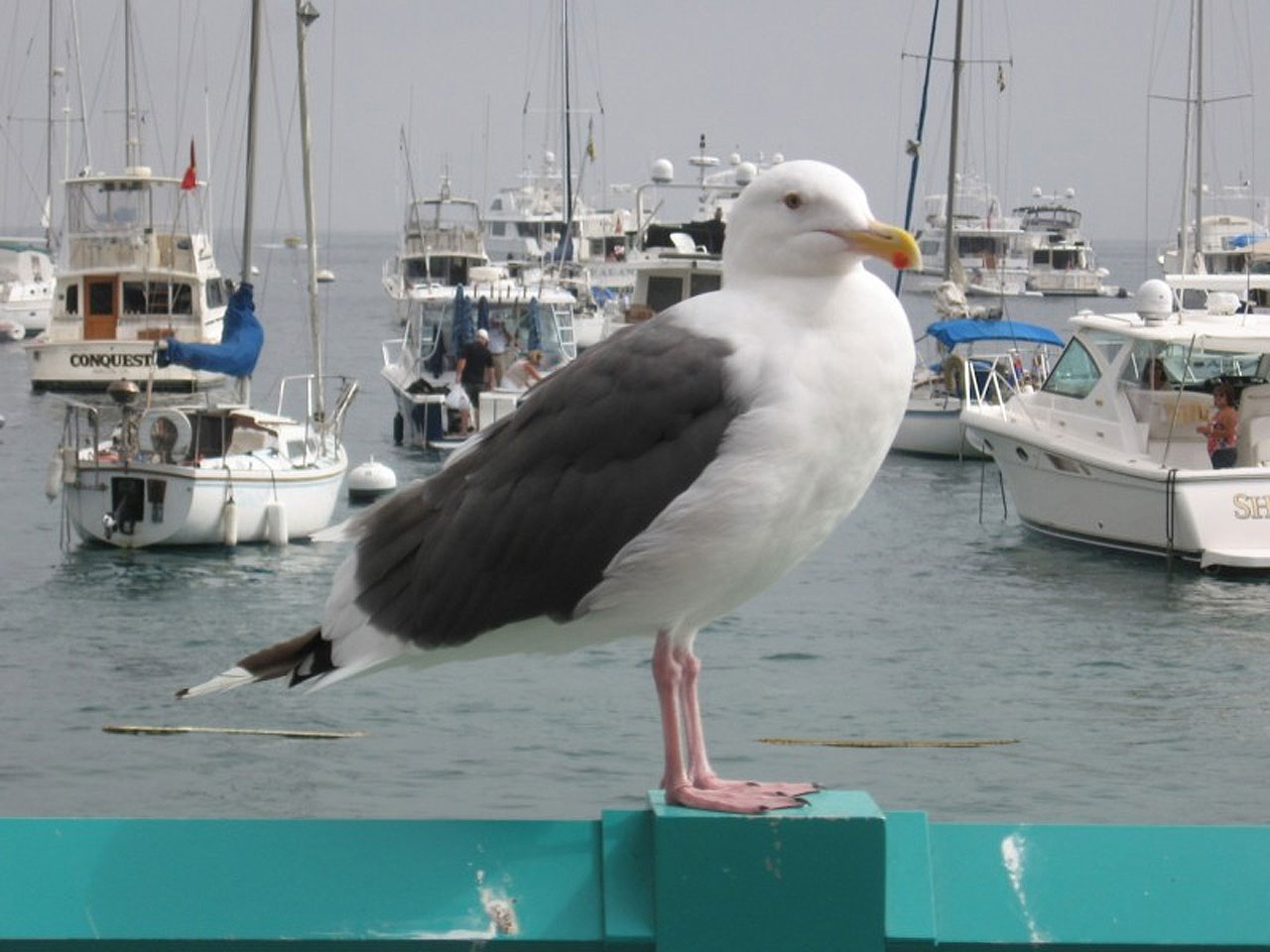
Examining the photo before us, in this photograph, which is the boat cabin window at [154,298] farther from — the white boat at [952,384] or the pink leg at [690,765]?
the pink leg at [690,765]

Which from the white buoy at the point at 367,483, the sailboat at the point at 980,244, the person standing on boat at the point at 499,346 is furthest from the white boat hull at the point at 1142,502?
the sailboat at the point at 980,244

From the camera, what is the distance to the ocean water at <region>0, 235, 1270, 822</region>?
46.2ft

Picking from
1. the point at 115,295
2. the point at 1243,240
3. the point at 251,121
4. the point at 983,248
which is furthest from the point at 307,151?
the point at 983,248

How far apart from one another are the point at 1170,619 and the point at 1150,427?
2.72 m

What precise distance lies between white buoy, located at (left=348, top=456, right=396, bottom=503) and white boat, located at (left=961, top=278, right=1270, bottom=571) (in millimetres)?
7386

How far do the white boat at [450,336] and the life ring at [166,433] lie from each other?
34.9ft

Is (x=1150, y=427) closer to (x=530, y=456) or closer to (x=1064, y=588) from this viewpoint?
(x=1064, y=588)

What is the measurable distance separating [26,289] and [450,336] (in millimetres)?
38442

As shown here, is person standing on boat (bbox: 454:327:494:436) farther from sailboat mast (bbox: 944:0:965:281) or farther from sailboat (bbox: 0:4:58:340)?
sailboat (bbox: 0:4:58:340)

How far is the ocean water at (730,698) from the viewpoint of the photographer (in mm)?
14094

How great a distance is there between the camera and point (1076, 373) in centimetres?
2302

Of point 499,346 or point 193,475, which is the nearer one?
point 193,475

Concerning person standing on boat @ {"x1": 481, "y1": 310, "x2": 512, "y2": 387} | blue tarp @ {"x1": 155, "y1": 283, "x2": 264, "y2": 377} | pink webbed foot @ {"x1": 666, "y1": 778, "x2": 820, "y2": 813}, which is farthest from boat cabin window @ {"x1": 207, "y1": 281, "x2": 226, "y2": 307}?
pink webbed foot @ {"x1": 666, "y1": 778, "x2": 820, "y2": 813}

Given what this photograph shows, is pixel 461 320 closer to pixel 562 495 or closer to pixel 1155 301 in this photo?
pixel 1155 301
